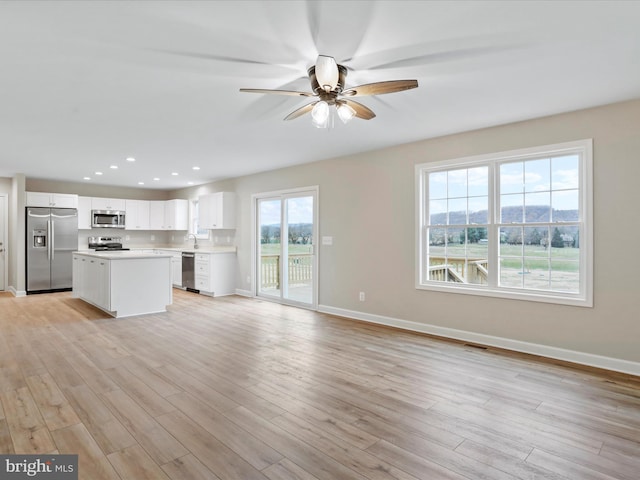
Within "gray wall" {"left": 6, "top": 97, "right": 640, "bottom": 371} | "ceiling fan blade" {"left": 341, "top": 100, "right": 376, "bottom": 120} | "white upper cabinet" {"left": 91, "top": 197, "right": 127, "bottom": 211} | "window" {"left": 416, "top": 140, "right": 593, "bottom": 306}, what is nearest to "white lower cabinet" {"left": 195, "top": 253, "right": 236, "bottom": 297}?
"gray wall" {"left": 6, "top": 97, "right": 640, "bottom": 371}

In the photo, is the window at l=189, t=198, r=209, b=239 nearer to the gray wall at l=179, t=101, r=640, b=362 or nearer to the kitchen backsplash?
the kitchen backsplash

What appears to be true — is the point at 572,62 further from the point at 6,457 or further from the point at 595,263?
the point at 6,457

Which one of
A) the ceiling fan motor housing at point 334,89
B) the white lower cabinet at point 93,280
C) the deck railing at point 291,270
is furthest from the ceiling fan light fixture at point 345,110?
the white lower cabinet at point 93,280

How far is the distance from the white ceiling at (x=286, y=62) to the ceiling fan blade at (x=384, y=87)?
0.22 metres

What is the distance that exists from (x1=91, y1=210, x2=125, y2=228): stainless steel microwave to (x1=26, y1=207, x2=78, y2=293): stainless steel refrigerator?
1.64 feet

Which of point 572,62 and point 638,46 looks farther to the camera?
point 572,62

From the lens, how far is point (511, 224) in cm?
398

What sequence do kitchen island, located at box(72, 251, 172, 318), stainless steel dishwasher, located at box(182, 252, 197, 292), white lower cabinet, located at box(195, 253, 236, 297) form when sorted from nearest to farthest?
1. kitchen island, located at box(72, 251, 172, 318)
2. white lower cabinet, located at box(195, 253, 236, 297)
3. stainless steel dishwasher, located at box(182, 252, 197, 292)

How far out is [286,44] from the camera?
233cm

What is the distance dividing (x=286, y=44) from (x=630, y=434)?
129 inches

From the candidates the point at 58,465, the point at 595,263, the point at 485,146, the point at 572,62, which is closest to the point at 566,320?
the point at 595,263

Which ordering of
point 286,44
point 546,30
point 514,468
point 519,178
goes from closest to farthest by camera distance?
point 514,468 → point 546,30 → point 286,44 → point 519,178

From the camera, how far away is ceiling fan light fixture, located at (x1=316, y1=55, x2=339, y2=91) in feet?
7.57

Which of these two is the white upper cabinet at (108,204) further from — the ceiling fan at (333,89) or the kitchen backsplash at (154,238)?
the ceiling fan at (333,89)
